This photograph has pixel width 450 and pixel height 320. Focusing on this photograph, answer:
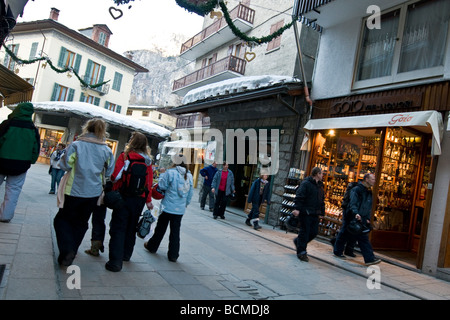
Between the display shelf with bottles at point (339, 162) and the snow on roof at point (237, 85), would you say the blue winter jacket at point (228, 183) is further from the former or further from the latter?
the snow on roof at point (237, 85)

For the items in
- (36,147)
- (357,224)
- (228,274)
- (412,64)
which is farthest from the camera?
(412,64)

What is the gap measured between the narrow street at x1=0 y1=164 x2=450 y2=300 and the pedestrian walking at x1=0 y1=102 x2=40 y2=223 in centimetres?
41

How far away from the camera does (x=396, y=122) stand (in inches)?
286

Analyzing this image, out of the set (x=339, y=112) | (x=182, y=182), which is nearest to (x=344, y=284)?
(x=182, y=182)

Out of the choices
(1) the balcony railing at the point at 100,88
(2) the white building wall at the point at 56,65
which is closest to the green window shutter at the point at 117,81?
(2) the white building wall at the point at 56,65

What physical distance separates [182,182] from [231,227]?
4.42 m

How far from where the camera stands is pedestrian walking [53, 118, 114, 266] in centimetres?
402

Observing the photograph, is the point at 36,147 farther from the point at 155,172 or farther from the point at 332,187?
the point at 155,172

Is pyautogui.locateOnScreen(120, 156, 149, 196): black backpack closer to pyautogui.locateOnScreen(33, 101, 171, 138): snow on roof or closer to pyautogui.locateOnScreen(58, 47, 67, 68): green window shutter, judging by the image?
pyautogui.locateOnScreen(33, 101, 171, 138): snow on roof

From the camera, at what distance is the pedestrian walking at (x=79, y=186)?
4.02 metres

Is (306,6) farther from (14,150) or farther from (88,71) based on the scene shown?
(88,71)

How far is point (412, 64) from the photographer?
778 centimetres

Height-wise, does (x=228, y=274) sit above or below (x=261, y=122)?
below

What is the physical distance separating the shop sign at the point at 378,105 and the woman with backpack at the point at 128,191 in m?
5.87
